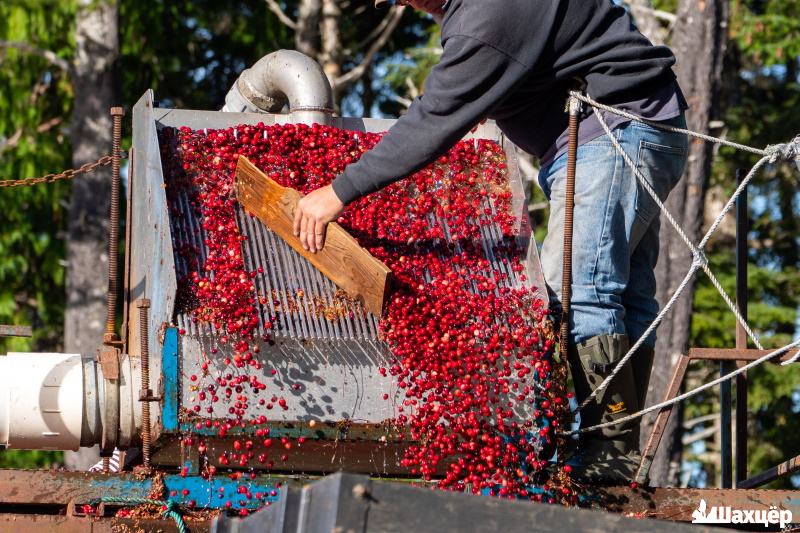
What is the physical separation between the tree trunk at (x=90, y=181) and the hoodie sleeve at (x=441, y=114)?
29.3 ft

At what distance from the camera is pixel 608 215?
172 inches

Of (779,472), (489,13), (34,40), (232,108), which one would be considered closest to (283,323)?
(489,13)

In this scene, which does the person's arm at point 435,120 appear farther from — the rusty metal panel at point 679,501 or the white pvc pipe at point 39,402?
the rusty metal panel at point 679,501

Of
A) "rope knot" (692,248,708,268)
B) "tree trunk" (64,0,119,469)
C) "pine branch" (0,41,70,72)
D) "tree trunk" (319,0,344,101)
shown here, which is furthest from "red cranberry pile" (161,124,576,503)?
"tree trunk" (319,0,344,101)

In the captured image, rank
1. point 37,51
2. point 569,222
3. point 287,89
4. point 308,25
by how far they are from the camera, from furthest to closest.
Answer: point 308,25 < point 37,51 < point 287,89 < point 569,222

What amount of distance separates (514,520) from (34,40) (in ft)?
41.8

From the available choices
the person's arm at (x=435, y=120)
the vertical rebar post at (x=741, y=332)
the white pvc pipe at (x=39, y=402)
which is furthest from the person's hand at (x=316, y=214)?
the vertical rebar post at (x=741, y=332)

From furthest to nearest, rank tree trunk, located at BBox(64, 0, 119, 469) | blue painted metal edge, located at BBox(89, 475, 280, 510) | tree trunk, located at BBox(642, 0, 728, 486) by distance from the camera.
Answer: tree trunk, located at BBox(64, 0, 119, 469) < tree trunk, located at BBox(642, 0, 728, 486) < blue painted metal edge, located at BBox(89, 475, 280, 510)

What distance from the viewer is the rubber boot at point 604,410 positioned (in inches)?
173

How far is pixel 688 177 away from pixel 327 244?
22.6 feet

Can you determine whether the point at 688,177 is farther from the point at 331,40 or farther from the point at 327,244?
the point at 327,244

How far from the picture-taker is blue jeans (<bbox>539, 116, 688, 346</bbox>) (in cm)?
437

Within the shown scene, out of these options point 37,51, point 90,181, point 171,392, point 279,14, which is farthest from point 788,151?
point 279,14

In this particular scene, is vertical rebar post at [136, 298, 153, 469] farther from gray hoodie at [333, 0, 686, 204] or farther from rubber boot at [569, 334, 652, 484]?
rubber boot at [569, 334, 652, 484]
